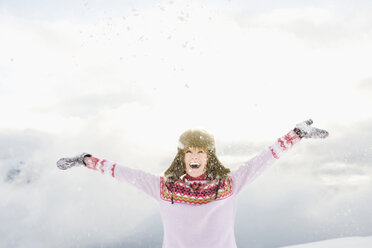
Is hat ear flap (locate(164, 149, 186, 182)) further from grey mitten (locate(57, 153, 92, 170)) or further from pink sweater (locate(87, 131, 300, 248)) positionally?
grey mitten (locate(57, 153, 92, 170))

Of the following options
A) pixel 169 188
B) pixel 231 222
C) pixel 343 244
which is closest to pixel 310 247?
pixel 343 244

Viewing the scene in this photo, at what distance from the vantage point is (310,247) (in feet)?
25.8

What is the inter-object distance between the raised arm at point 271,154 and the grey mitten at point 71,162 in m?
1.67

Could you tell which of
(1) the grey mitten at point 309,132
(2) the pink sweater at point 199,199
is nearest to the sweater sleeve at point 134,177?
(2) the pink sweater at point 199,199

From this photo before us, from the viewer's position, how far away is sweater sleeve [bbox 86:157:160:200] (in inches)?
150

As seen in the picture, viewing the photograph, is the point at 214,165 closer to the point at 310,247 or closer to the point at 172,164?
the point at 172,164

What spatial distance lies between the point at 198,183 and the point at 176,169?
0.93 feet

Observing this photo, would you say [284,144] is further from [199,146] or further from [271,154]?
[199,146]

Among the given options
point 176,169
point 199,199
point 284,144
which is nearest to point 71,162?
point 176,169

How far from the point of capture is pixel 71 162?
3.85 metres

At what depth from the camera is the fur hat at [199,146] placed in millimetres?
3752

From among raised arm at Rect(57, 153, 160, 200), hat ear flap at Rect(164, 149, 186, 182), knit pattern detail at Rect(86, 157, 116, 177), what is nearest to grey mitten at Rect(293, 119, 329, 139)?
hat ear flap at Rect(164, 149, 186, 182)

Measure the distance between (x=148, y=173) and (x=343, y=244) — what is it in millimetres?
5706

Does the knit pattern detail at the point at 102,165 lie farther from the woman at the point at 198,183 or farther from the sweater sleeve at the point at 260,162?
the sweater sleeve at the point at 260,162
